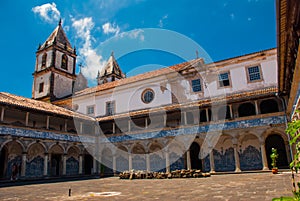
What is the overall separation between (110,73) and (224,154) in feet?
88.2

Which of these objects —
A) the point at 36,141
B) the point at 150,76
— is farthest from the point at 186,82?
the point at 36,141

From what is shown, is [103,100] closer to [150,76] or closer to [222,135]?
[150,76]

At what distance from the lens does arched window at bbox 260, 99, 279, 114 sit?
18.3 m

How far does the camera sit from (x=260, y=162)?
58.7 ft

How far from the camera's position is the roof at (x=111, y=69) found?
4158cm

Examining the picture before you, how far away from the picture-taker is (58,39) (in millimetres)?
32594

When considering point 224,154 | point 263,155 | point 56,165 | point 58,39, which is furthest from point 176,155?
point 58,39

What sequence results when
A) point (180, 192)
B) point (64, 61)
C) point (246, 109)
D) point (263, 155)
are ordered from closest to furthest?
point (180, 192)
point (263, 155)
point (246, 109)
point (64, 61)

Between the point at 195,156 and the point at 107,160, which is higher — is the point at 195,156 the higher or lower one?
the higher one

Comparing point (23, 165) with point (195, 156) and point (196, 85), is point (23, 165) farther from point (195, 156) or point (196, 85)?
point (196, 85)

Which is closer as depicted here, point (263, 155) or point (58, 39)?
point (263, 155)

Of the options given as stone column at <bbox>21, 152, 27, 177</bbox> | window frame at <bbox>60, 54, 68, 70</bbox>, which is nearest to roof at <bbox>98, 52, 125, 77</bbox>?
window frame at <bbox>60, 54, 68, 70</bbox>

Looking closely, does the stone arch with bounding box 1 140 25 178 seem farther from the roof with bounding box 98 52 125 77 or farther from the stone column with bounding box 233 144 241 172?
the roof with bounding box 98 52 125 77

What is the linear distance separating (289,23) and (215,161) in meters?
14.4
